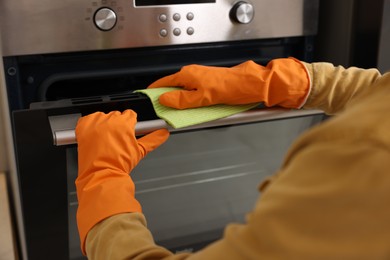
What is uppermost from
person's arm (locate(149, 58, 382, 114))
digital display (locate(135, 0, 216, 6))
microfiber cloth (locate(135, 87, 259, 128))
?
digital display (locate(135, 0, 216, 6))

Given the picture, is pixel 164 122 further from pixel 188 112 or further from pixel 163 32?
pixel 163 32

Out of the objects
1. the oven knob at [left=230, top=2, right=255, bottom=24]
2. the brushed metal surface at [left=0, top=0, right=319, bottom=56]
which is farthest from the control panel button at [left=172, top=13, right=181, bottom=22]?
the oven knob at [left=230, top=2, right=255, bottom=24]

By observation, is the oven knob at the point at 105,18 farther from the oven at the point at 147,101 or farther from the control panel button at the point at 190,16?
the control panel button at the point at 190,16

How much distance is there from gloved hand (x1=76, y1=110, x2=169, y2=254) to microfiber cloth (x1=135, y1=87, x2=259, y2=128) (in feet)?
0.11

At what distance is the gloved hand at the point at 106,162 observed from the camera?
740 millimetres

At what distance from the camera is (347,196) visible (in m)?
0.38

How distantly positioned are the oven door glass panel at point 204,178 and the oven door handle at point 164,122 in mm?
148

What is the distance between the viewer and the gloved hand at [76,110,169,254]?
0.74 m

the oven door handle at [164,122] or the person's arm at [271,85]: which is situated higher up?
the person's arm at [271,85]

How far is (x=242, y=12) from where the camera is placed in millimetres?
1094

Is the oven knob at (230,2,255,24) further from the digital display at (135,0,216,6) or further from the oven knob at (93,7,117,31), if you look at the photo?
the oven knob at (93,7,117,31)

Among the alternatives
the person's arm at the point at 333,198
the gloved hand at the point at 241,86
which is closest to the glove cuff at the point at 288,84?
the gloved hand at the point at 241,86

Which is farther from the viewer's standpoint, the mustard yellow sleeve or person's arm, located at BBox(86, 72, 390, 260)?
the mustard yellow sleeve

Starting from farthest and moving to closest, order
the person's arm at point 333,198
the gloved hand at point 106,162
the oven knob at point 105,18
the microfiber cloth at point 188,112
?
1. the oven knob at point 105,18
2. the microfiber cloth at point 188,112
3. the gloved hand at point 106,162
4. the person's arm at point 333,198
